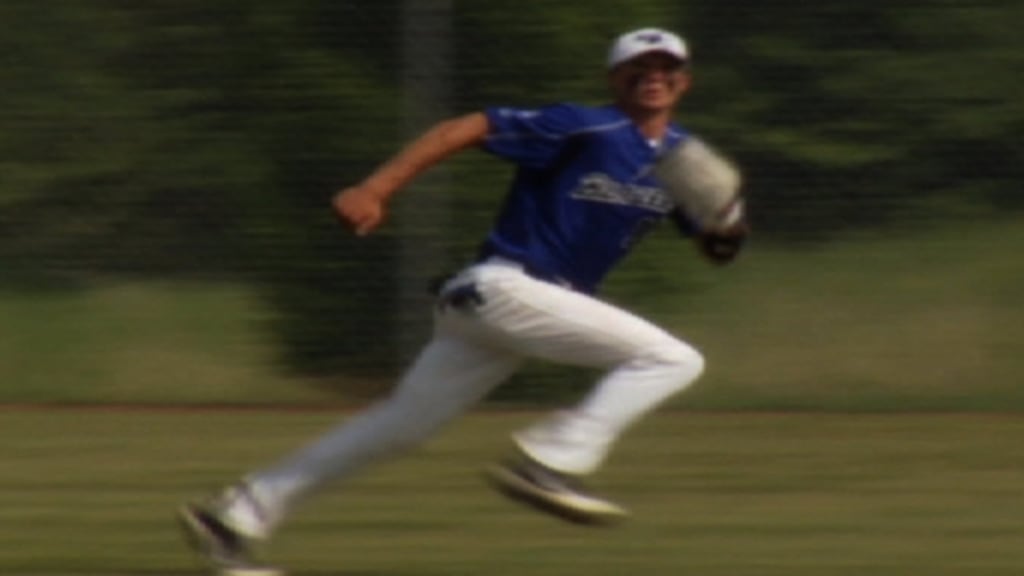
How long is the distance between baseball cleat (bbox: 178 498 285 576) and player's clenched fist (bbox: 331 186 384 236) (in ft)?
3.09

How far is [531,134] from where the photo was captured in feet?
25.7

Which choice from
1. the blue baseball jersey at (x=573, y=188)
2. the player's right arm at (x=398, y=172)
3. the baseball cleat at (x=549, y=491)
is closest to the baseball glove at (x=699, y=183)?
the blue baseball jersey at (x=573, y=188)

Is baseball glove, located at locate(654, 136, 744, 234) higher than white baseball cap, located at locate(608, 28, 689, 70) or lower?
lower

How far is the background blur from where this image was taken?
12609mm

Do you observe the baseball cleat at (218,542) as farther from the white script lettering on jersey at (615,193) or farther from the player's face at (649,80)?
the player's face at (649,80)

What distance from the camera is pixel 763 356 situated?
42.2 ft

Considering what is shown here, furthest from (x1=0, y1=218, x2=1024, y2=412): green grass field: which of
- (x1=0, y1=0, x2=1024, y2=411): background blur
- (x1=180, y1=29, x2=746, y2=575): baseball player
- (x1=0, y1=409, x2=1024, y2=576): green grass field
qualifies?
(x1=180, y1=29, x2=746, y2=575): baseball player

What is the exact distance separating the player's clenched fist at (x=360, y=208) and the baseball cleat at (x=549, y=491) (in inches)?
29.8

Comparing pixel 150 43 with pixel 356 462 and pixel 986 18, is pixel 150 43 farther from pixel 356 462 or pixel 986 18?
pixel 356 462

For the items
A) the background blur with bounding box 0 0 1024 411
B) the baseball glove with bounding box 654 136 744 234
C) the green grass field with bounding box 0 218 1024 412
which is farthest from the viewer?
the green grass field with bounding box 0 218 1024 412

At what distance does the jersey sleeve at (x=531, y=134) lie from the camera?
781 cm

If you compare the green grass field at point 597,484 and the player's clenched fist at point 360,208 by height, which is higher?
the player's clenched fist at point 360,208

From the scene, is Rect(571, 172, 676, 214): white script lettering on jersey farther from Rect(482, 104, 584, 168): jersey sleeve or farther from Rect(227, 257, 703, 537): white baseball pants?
Rect(227, 257, 703, 537): white baseball pants

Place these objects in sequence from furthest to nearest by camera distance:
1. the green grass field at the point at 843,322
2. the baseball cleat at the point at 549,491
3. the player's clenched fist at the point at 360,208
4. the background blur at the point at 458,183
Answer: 1. the green grass field at the point at 843,322
2. the background blur at the point at 458,183
3. the baseball cleat at the point at 549,491
4. the player's clenched fist at the point at 360,208
